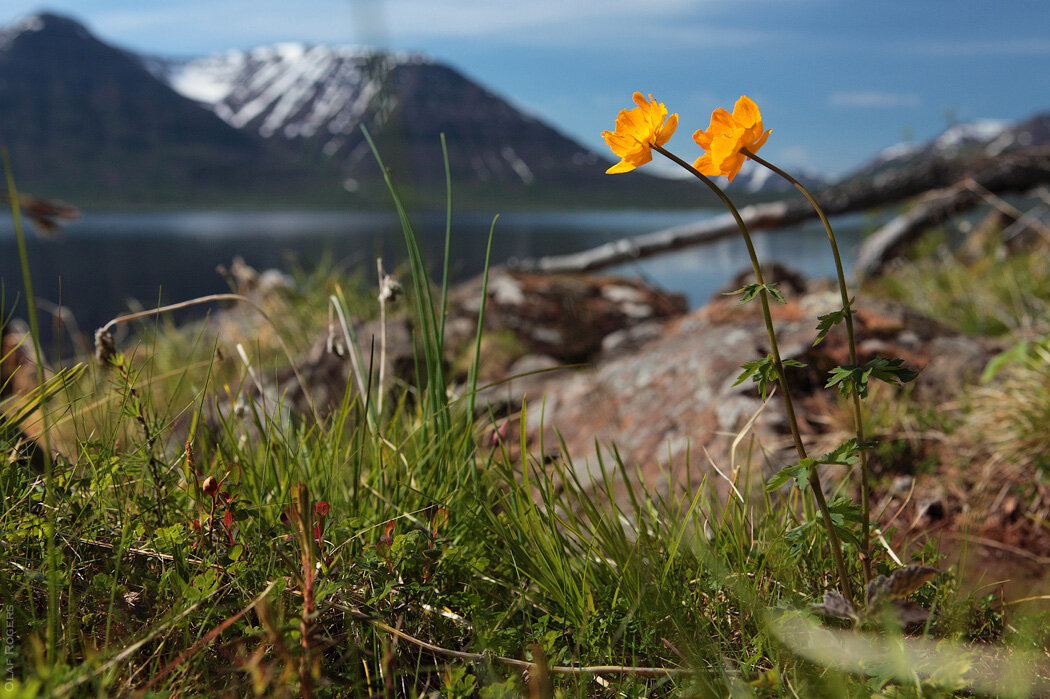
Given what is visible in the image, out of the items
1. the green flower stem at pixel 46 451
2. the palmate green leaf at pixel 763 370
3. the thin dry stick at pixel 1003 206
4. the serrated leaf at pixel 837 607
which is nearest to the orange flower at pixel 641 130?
the palmate green leaf at pixel 763 370

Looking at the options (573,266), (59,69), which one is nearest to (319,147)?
(59,69)

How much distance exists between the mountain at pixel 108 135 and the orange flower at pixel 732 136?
458ft

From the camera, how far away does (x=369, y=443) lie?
160cm

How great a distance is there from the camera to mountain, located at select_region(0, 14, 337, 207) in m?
132

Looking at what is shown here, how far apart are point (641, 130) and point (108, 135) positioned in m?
190

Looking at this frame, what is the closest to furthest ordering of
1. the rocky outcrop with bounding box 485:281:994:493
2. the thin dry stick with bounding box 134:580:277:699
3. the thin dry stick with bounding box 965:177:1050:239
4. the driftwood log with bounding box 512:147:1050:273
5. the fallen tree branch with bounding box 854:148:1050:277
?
the thin dry stick with bounding box 134:580:277:699
the rocky outcrop with bounding box 485:281:994:493
the thin dry stick with bounding box 965:177:1050:239
the driftwood log with bounding box 512:147:1050:273
the fallen tree branch with bounding box 854:148:1050:277

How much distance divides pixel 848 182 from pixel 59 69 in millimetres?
230439

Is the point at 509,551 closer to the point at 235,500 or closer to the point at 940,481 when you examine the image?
the point at 235,500

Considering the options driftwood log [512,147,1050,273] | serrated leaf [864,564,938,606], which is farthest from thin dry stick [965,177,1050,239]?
serrated leaf [864,564,938,606]

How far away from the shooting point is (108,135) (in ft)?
506

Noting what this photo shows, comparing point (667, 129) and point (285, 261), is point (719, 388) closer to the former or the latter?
point (667, 129)

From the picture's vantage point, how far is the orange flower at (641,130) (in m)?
1.03

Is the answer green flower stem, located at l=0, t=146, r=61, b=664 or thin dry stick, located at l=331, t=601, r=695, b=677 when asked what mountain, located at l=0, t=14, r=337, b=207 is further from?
thin dry stick, located at l=331, t=601, r=695, b=677

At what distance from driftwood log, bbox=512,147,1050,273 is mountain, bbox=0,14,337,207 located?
135m
